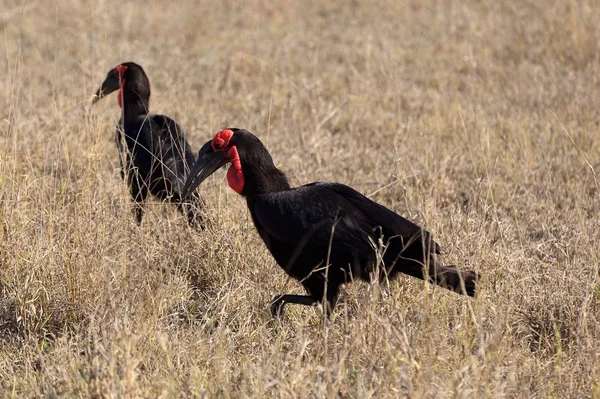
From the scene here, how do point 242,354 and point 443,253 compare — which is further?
point 443,253

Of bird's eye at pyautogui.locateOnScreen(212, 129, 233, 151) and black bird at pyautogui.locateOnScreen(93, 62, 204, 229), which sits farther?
black bird at pyautogui.locateOnScreen(93, 62, 204, 229)

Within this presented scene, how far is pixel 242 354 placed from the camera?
391 centimetres

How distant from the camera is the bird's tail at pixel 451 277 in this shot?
12.5 ft

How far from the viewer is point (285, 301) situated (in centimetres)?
419

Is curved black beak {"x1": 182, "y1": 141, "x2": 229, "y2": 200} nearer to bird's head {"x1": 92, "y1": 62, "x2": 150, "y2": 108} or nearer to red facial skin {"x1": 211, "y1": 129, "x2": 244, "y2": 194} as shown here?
red facial skin {"x1": 211, "y1": 129, "x2": 244, "y2": 194}

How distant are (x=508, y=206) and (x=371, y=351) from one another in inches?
102

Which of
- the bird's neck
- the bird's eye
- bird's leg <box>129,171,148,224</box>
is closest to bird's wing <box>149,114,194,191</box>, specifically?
bird's leg <box>129,171,148,224</box>

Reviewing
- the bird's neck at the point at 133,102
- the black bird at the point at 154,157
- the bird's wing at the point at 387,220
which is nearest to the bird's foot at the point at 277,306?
the bird's wing at the point at 387,220

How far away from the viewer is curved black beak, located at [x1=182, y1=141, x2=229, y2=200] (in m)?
4.43

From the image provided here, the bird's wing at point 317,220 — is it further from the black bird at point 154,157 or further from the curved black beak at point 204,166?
the black bird at point 154,157

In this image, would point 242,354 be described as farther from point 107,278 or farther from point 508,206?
point 508,206

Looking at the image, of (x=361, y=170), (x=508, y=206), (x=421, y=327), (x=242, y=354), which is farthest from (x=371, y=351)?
(x=361, y=170)

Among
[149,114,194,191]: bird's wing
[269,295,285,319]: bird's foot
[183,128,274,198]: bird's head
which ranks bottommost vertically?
[269,295,285,319]: bird's foot

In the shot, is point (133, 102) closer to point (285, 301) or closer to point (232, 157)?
point (232, 157)
